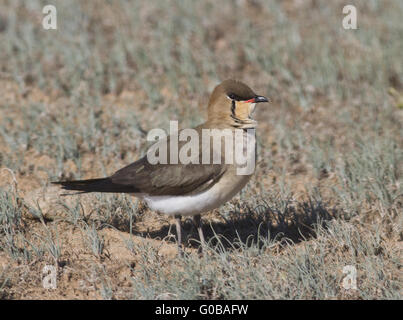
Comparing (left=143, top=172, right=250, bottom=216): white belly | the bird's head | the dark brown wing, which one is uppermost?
the bird's head

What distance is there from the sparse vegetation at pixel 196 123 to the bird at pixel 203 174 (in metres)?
0.33

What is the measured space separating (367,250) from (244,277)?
1.02 meters

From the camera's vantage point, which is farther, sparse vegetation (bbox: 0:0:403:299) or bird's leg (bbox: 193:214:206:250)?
bird's leg (bbox: 193:214:206:250)

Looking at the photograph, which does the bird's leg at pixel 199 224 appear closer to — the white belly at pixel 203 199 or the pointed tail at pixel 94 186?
the white belly at pixel 203 199

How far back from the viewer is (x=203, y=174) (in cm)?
468


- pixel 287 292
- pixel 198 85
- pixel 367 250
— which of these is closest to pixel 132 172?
pixel 287 292

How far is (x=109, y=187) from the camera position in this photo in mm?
4828

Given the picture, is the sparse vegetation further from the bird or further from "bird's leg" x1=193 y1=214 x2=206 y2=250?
the bird

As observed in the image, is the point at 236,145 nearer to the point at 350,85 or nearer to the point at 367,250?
the point at 367,250

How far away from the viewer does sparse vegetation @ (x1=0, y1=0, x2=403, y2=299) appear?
4621 mm

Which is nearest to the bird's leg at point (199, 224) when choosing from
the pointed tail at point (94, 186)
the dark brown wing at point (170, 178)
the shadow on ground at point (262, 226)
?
the shadow on ground at point (262, 226)

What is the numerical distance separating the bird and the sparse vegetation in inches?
13.0

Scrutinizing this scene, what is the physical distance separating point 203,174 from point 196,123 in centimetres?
243

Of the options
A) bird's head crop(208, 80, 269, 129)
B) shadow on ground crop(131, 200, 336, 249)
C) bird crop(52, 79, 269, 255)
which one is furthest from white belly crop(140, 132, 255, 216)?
shadow on ground crop(131, 200, 336, 249)
